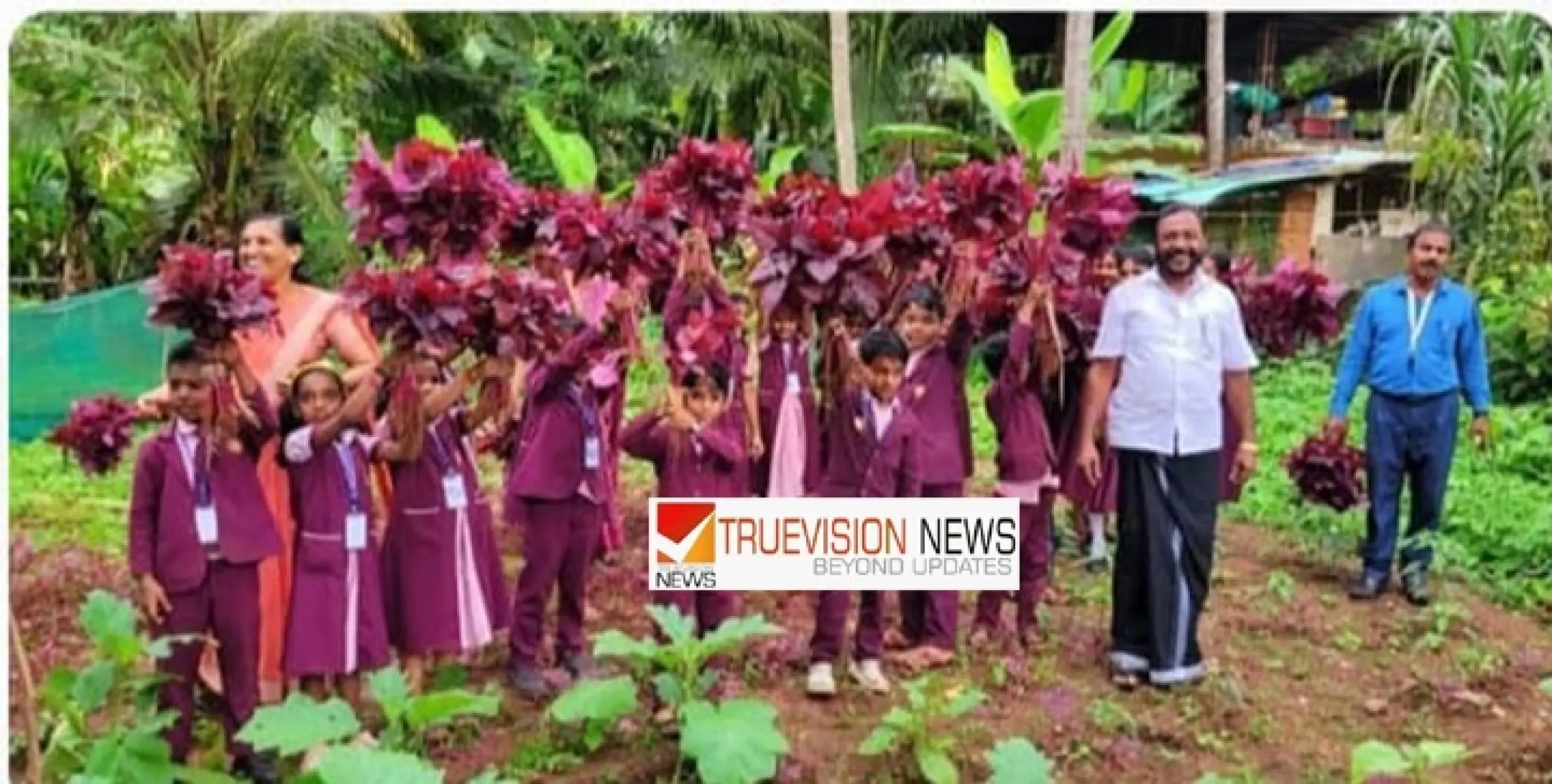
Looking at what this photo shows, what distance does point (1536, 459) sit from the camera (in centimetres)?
525

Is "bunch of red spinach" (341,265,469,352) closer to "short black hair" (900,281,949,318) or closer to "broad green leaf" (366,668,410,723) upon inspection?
"broad green leaf" (366,668,410,723)

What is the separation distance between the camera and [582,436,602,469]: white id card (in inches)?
124

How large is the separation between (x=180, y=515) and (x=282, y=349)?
1.35 ft

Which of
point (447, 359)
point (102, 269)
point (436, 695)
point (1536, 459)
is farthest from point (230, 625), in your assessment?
point (102, 269)

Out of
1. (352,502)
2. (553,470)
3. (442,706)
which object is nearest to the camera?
(442,706)

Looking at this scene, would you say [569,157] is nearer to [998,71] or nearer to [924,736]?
[998,71]

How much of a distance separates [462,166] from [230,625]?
2.94ft

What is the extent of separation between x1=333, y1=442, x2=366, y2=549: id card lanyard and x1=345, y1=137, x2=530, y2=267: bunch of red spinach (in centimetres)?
37

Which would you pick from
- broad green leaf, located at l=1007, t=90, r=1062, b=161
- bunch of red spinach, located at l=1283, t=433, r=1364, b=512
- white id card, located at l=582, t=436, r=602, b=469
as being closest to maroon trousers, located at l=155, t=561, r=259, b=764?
white id card, located at l=582, t=436, r=602, b=469

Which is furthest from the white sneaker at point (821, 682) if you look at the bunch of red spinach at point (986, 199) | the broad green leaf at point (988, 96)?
the broad green leaf at point (988, 96)

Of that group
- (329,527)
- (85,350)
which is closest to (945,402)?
(329,527)

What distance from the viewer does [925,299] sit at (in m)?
3.21

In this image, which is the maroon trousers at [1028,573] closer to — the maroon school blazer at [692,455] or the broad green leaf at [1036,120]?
the maroon school blazer at [692,455]

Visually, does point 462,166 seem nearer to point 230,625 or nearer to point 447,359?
point 447,359
